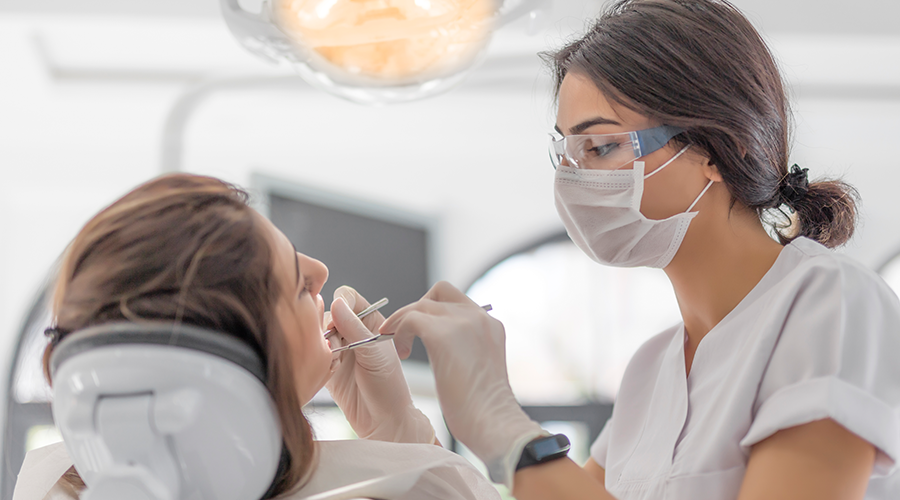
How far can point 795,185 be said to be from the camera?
1.35 m

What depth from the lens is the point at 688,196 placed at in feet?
4.24

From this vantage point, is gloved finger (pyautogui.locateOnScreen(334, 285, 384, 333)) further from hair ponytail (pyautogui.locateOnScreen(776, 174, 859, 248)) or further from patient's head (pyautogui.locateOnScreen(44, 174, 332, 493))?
hair ponytail (pyautogui.locateOnScreen(776, 174, 859, 248))

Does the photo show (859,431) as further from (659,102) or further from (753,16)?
(753,16)

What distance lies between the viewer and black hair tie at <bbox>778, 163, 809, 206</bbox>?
4.44ft

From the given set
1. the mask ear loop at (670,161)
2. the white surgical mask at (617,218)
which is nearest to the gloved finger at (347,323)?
the white surgical mask at (617,218)

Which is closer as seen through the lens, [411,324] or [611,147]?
[411,324]

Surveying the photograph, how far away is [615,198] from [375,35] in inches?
21.9

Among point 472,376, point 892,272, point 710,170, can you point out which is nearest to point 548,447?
point 472,376

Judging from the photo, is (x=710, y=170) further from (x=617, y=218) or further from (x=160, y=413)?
(x=160, y=413)

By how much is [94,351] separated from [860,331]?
103 cm

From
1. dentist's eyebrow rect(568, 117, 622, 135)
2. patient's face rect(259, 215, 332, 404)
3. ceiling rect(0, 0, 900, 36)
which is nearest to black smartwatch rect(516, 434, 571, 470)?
patient's face rect(259, 215, 332, 404)

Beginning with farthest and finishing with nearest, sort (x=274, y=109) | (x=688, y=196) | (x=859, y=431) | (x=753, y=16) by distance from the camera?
1. (x=274, y=109)
2. (x=753, y=16)
3. (x=688, y=196)
4. (x=859, y=431)

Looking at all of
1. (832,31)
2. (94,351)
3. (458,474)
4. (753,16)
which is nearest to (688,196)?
(458,474)

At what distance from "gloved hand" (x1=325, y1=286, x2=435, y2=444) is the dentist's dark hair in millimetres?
622
